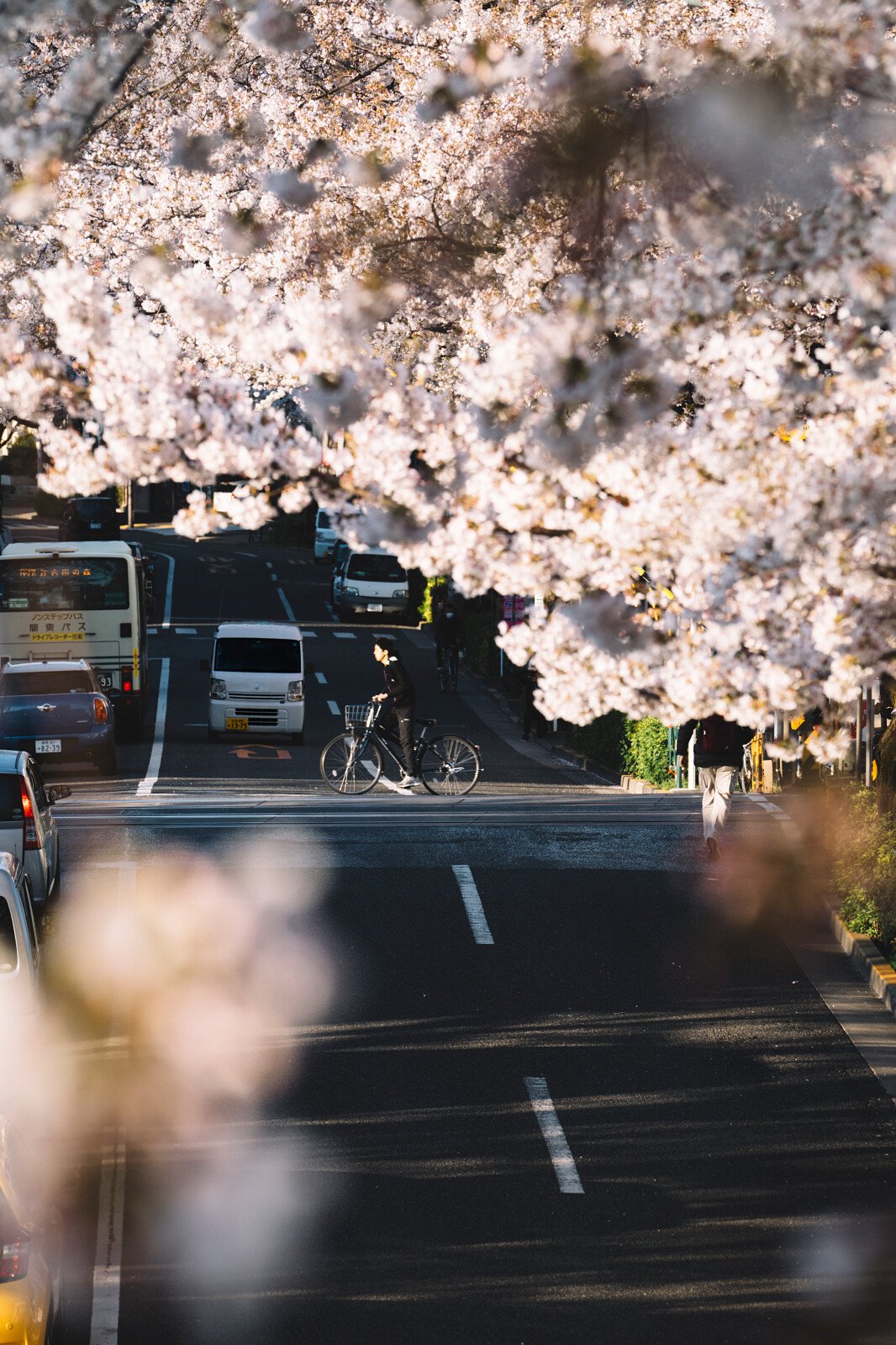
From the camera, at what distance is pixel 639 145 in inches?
379

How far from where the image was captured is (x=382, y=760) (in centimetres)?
2209

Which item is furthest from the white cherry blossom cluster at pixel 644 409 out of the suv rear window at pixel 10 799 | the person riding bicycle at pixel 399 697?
the person riding bicycle at pixel 399 697

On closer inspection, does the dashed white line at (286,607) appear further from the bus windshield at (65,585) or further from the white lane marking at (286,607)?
the bus windshield at (65,585)

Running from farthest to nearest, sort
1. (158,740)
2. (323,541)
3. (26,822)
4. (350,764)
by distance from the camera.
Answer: (323,541)
(158,740)
(350,764)
(26,822)

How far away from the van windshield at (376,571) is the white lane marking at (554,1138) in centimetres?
4046

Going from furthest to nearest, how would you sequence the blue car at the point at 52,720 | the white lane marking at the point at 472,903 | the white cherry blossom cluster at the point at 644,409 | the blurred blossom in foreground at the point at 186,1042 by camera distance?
the blue car at the point at 52,720 → the white lane marking at the point at 472,903 → the blurred blossom in foreground at the point at 186,1042 → the white cherry blossom cluster at the point at 644,409

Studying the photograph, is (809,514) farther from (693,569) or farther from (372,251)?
(372,251)

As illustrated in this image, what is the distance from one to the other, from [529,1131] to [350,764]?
39.8ft

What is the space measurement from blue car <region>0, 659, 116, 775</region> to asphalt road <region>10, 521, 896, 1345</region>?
262 inches

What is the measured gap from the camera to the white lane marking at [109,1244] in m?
7.65

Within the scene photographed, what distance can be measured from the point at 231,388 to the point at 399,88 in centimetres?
1388

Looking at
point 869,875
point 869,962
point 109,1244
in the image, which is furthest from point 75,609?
point 109,1244

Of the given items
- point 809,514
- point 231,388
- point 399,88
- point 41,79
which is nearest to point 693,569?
point 809,514

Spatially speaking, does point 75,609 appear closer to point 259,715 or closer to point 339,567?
point 259,715
